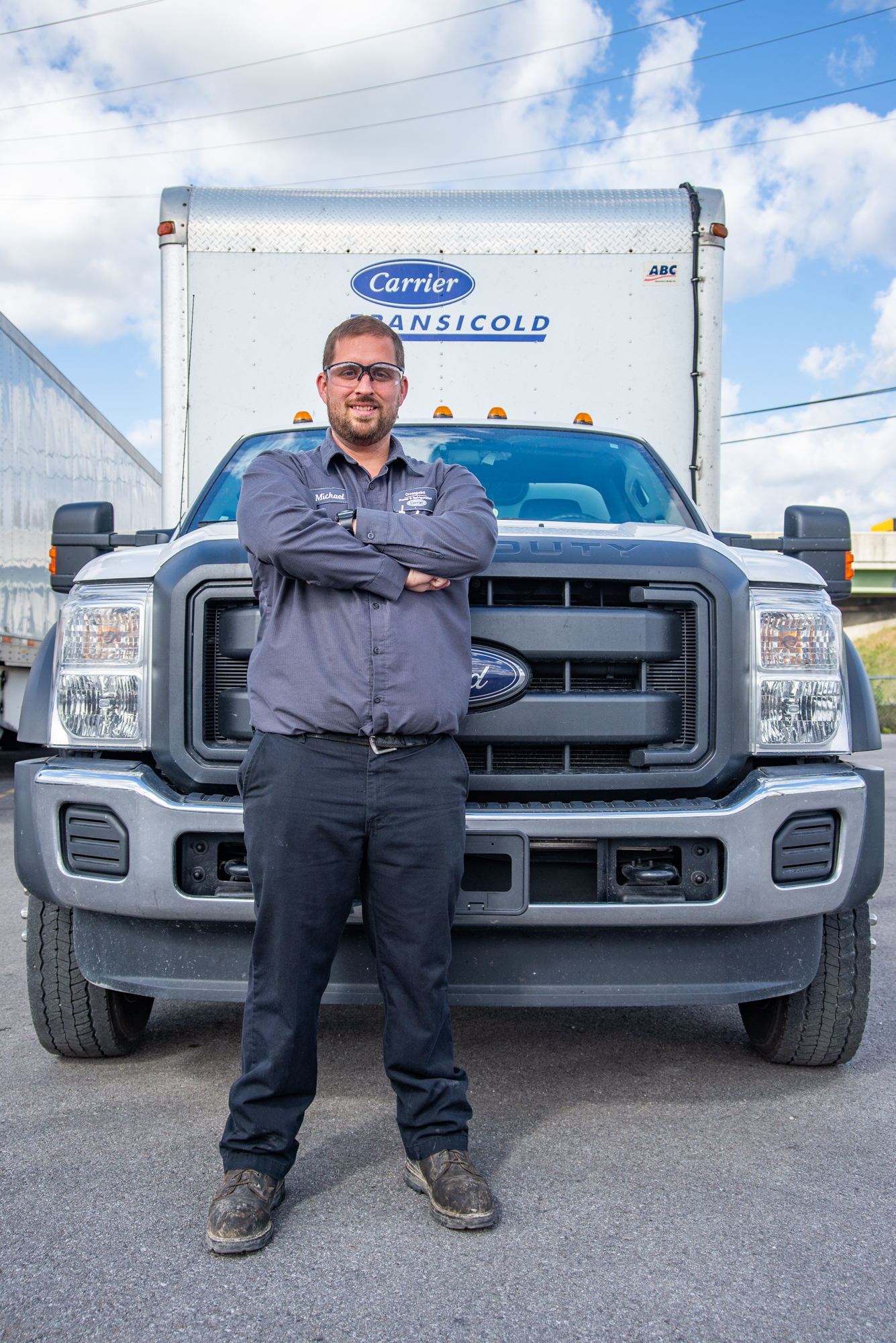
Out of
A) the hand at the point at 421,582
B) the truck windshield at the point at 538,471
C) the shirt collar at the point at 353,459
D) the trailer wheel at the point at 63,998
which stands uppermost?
the truck windshield at the point at 538,471

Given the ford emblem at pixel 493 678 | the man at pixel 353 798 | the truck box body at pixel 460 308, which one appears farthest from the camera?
the truck box body at pixel 460 308

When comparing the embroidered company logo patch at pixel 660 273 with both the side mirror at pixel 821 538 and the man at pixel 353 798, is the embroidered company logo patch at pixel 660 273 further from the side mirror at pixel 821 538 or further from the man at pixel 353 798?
the man at pixel 353 798

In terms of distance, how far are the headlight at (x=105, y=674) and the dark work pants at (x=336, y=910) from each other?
0.49 metres

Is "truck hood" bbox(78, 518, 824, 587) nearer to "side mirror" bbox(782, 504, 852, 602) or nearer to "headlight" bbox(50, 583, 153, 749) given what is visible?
"headlight" bbox(50, 583, 153, 749)

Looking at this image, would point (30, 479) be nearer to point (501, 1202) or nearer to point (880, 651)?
point (501, 1202)

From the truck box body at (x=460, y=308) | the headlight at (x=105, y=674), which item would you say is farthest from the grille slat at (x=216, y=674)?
the truck box body at (x=460, y=308)

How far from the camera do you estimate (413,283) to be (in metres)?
5.78

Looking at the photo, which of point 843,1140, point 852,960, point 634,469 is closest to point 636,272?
point 634,469

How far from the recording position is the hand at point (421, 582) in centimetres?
260

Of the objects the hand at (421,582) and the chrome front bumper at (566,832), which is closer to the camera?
the hand at (421,582)

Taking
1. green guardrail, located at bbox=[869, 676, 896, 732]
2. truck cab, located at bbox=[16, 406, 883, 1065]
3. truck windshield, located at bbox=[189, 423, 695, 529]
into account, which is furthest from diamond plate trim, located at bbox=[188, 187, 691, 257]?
green guardrail, located at bbox=[869, 676, 896, 732]

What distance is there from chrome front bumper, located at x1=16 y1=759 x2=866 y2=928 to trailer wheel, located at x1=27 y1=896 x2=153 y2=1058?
1.38ft

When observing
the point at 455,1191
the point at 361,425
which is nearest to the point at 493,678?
the point at 361,425

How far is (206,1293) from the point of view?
216 cm
